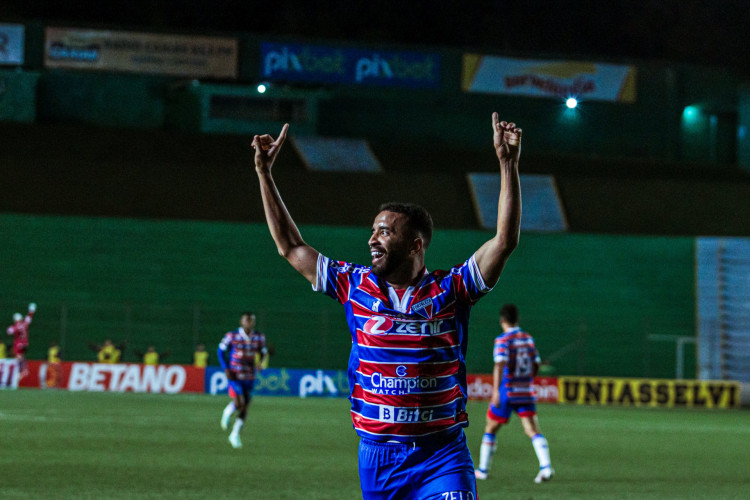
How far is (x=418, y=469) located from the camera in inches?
215

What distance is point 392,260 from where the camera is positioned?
548 centimetres

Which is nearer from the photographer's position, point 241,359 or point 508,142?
point 508,142

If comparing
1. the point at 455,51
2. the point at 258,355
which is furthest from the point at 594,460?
the point at 455,51

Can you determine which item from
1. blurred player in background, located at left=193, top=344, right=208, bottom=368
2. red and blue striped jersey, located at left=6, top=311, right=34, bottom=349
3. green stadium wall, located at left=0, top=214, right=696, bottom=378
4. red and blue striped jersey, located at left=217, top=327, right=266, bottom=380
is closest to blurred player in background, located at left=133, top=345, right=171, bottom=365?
green stadium wall, located at left=0, top=214, right=696, bottom=378

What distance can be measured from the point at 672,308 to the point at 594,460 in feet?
81.4

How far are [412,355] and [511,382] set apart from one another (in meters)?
9.01

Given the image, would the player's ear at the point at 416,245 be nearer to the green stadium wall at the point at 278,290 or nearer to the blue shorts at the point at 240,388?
the blue shorts at the point at 240,388

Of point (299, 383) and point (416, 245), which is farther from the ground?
point (416, 245)

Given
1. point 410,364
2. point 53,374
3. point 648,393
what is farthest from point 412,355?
point 648,393

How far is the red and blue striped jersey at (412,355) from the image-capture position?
17.9 feet

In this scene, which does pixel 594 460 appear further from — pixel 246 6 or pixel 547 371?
pixel 246 6

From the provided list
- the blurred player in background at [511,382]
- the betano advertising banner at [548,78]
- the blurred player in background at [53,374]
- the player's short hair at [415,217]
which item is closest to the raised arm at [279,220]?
the player's short hair at [415,217]

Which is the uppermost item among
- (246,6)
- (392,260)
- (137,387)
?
(246,6)

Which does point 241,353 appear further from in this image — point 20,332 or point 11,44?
point 11,44
